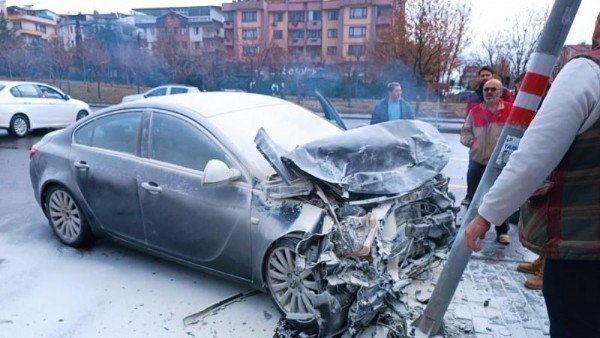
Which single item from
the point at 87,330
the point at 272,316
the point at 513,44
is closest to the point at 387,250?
the point at 272,316

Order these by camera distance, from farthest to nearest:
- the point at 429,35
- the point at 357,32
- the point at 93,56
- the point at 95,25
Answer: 1. the point at 95,25
2. the point at 357,32
3. the point at 93,56
4. the point at 429,35

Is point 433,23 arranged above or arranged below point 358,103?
above

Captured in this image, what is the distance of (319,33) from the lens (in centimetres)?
5181

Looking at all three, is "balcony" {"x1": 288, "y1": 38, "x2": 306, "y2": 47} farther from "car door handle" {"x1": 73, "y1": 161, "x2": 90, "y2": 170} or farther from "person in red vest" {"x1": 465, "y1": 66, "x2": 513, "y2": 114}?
"car door handle" {"x1": 73, "y1": 161, "x2": 90, "y2": 170}

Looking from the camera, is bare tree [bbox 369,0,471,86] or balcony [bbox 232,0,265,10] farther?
balcony [bbox 232,0,265,10]

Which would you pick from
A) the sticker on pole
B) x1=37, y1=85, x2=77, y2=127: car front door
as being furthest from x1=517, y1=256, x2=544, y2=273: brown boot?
x1=37, y1=85, x2=77, y2=127: car front door

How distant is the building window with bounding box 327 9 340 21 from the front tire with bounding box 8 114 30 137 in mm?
44127

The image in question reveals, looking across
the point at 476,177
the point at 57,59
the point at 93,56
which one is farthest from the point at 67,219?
the point at 57,59

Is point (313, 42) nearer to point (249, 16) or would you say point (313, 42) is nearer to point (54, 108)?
point (249, 16)

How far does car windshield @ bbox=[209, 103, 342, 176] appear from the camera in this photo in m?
3.18

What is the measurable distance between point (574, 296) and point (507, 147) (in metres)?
0.92

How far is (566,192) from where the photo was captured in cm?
157

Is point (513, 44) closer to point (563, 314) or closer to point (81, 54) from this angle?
point (563, 314)

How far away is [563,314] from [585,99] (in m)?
0.85
